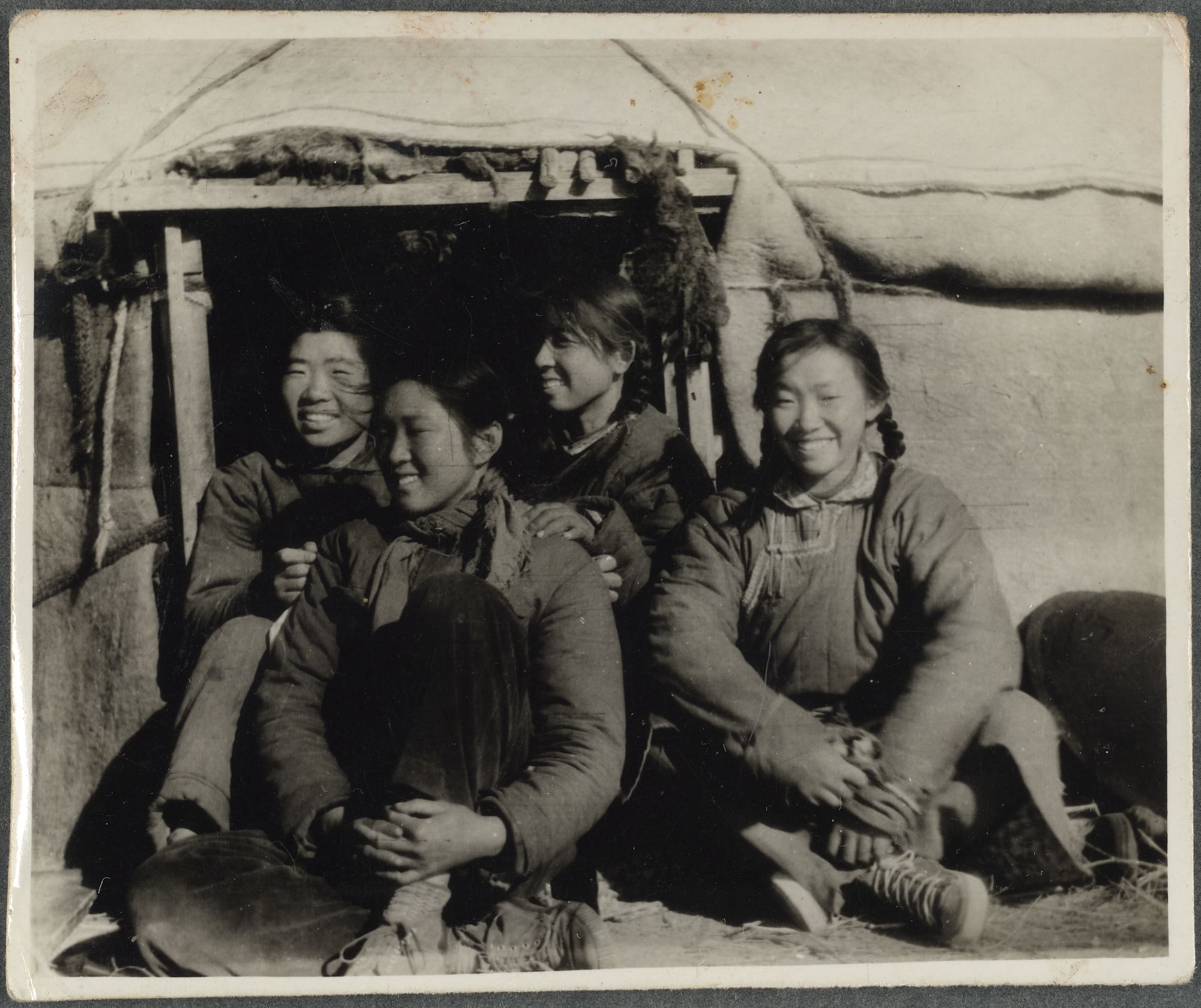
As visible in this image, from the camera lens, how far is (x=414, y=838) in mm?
1781

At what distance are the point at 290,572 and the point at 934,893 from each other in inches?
45.6

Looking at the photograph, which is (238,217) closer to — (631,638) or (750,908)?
(631,638)

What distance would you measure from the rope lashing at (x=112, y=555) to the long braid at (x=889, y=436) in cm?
120

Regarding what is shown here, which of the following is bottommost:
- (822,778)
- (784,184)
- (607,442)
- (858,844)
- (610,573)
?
(858,844)

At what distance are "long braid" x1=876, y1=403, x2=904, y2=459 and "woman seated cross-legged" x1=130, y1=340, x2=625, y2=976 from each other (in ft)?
1.73

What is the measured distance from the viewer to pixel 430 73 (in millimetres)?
1983

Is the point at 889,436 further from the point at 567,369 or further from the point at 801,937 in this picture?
the point at 801,937

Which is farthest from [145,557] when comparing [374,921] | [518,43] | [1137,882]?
[1137,882]

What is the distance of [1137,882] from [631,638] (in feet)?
3.05

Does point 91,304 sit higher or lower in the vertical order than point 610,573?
higher

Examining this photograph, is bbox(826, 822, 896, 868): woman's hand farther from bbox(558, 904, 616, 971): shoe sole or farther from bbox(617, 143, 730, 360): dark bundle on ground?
bbox(617, 143, 730, 360): dark bundle on ground

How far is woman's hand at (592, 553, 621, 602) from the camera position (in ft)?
6.20

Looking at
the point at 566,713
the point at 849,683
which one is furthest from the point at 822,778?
the point at 566,713

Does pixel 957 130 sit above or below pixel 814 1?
below
